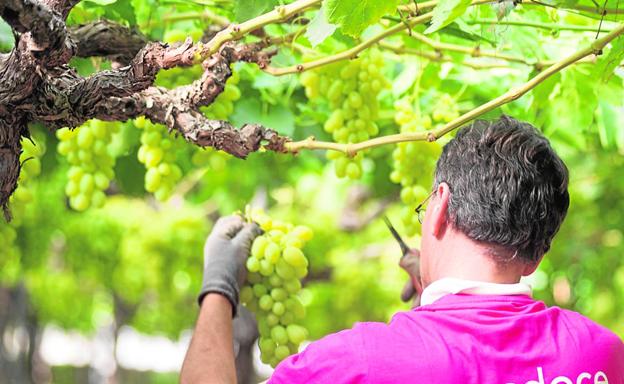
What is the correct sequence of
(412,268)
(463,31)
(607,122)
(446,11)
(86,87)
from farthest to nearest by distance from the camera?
(607,122) < (412,268) < (463,31) < (86,87) < (446,11)

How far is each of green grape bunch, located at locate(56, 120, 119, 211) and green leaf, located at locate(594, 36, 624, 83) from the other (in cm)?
137

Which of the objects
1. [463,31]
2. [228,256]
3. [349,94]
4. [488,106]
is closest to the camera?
[488,106]

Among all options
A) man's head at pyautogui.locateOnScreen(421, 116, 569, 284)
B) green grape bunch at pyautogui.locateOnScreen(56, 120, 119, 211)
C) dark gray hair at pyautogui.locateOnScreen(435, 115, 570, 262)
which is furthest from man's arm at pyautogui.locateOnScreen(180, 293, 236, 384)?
green grape bunch at pyautogui.locateOnScreen(56, 120, 119, 211)

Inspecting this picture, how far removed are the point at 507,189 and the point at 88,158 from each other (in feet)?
4.65

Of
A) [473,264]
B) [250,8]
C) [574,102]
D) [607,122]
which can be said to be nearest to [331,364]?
[473,264]

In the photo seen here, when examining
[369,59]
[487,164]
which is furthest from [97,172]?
[487,164]

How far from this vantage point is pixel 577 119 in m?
2.91

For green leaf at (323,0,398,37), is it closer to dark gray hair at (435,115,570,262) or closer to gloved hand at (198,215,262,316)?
dark gray hair at (435,115,570,262)

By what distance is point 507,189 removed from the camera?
1.78m

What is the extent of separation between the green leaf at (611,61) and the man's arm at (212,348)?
1025 mm

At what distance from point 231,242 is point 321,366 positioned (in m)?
0.77

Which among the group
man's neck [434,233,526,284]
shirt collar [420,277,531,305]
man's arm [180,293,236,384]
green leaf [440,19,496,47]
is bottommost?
man's arm [180,293,236,384]

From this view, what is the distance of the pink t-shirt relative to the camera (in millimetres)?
1613

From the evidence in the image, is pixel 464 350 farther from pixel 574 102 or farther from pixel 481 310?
pixel 574 102
